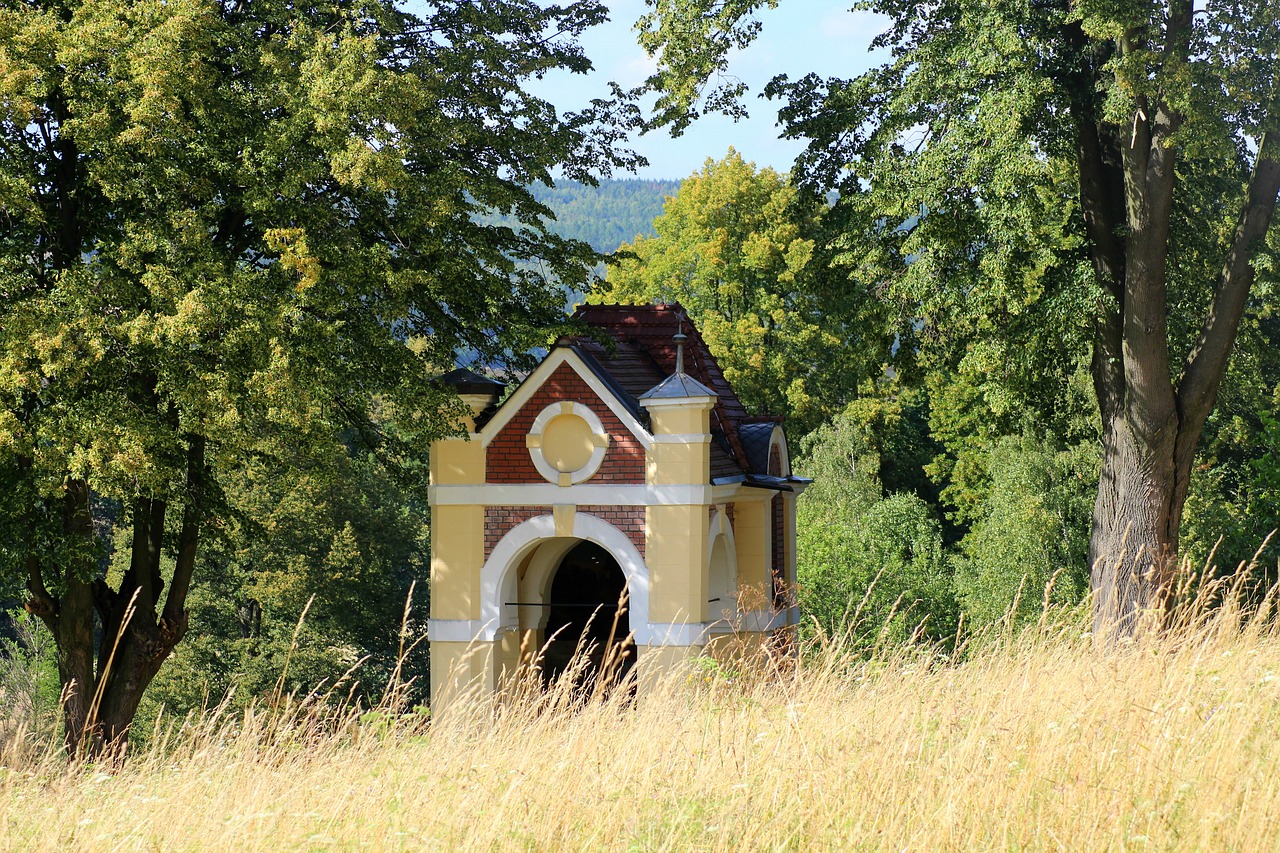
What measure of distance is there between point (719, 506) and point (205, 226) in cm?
667

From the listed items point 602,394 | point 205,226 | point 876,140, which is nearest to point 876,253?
point 876,140

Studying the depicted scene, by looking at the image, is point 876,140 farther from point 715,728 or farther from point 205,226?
point 715,728

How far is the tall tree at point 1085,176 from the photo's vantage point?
1092 centimetres

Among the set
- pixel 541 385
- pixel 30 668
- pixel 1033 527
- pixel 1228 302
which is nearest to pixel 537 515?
pixel 541 385

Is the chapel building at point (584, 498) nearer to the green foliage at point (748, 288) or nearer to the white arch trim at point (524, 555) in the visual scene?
the white arch trim at point (524, 555)

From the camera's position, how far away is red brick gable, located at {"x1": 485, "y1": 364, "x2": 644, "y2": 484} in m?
13.5

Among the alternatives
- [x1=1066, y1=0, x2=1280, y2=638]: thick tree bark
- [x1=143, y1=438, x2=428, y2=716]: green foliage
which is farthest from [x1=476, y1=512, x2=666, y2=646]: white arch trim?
[x1=143, y1=438, x2=428, y2=716]: green foliage

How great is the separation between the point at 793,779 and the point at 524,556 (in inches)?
417

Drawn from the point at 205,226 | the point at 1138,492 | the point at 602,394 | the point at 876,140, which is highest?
the point at 876,140

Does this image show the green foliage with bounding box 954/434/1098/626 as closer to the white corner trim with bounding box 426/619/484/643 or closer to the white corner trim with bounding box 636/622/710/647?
the white corner trim with bounding box 636/622/710/647

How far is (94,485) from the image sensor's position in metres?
10.4

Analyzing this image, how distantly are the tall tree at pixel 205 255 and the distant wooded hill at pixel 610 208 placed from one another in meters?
80.5

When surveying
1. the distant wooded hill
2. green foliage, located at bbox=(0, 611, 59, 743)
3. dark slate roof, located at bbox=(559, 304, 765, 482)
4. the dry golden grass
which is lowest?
green foliage, located at bbox=(0, 611, 59, 743)

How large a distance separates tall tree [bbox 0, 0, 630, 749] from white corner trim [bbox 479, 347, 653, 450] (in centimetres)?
52
